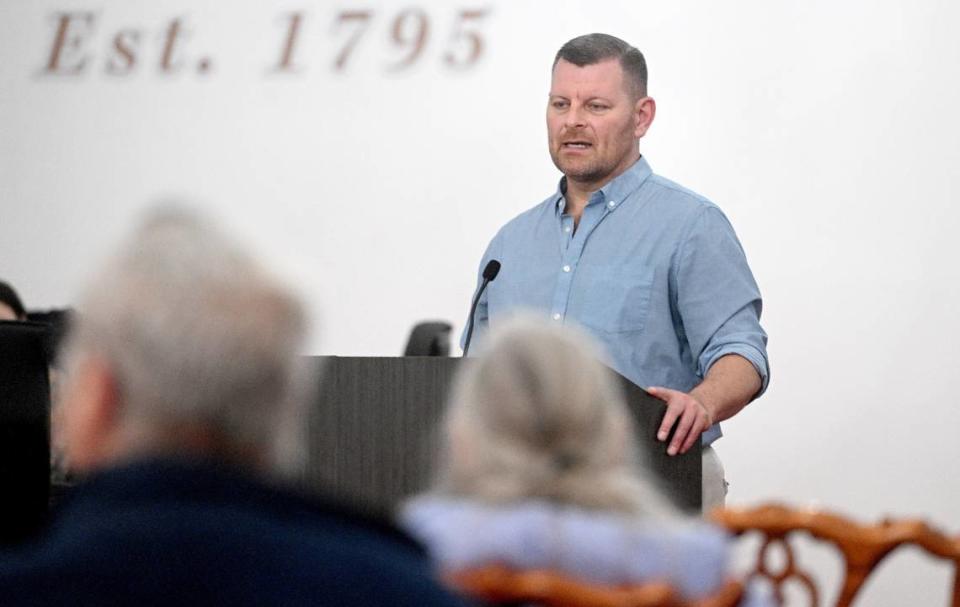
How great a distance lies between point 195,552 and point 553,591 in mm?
250

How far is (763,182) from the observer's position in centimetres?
440

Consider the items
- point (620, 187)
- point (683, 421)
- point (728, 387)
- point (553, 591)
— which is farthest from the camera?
point (620, 187)

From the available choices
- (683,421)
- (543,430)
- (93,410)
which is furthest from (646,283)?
(93,410)

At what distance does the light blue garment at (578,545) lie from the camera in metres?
1.08

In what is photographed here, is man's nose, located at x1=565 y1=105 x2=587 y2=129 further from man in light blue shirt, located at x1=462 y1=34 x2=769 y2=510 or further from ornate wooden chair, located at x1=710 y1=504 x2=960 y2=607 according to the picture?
ornate wooden chair, located at x1=710 y1=504 x2=960 y2=607

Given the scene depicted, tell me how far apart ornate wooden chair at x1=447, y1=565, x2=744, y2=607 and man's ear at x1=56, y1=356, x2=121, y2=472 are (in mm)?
256

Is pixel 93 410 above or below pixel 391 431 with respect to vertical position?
above

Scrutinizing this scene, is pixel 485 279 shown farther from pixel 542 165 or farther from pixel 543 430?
pixel 542 165

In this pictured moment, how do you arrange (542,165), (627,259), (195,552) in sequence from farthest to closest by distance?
(542,165) → (627,259) → (195,552)

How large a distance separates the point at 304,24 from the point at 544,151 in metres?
0.88

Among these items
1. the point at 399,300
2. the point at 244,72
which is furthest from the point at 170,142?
the point at 399,300

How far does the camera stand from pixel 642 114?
3250 mm

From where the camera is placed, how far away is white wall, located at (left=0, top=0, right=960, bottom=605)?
169 inches

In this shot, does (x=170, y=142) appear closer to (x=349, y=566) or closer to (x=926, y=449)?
(x=926, y=449)
